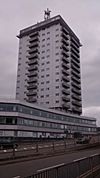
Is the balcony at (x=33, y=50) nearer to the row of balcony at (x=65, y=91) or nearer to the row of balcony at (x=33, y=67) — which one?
the row of balcony at (x=33, y=67)

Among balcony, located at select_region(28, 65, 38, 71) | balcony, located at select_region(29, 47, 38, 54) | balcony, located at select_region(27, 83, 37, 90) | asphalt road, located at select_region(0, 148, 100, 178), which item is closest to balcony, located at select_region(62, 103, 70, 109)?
balcony, located at select_region(27, 83, 37, 90)

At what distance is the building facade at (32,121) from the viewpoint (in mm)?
76750

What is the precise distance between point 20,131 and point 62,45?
55.6 meters

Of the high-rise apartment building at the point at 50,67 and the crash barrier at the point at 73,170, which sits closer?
the crash barrier at the point at 73,170

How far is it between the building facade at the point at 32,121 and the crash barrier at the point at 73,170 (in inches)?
2525

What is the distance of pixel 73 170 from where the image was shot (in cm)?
1008

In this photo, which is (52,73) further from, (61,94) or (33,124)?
(33,124)

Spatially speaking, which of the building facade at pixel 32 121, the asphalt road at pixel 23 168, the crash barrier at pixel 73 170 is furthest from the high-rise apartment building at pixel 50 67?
the crash barrier at pixel 73 170

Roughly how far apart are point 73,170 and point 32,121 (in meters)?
77.5

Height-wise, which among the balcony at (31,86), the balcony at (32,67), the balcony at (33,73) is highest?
the balcony at (32,67)

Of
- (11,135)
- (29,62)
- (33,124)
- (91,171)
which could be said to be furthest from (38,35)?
(91,171)

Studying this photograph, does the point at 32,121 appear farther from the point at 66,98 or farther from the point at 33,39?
the point at 33,39

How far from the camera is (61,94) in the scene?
11125 cm

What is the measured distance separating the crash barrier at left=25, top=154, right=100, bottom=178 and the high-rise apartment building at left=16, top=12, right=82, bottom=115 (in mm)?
96417
